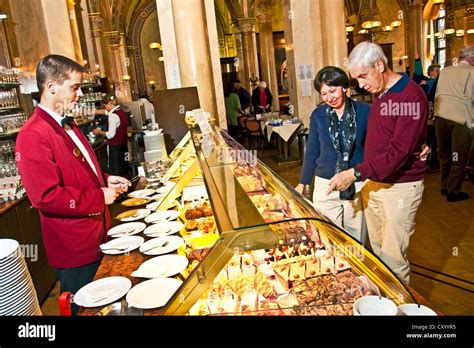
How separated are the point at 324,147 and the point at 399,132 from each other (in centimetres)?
84

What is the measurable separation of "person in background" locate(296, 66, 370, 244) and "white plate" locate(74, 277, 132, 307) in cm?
170

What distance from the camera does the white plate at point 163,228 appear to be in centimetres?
269

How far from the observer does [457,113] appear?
573 cm

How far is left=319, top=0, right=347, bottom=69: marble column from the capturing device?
824 cm

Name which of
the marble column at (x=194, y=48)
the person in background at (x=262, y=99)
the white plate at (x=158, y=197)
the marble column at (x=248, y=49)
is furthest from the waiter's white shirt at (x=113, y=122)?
the marble column at (x=248, y=49)

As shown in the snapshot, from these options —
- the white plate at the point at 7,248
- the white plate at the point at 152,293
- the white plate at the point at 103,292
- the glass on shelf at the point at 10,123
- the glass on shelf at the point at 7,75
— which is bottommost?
the white plate at the point at 103,292

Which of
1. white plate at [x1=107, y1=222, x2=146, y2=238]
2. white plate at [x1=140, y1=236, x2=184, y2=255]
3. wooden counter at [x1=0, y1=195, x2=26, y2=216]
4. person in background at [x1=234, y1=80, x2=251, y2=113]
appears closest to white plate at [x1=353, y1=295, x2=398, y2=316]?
white plate at [x1=140, y1=236, x2=184, y2=255]

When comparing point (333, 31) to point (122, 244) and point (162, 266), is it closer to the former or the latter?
point (122, 244)

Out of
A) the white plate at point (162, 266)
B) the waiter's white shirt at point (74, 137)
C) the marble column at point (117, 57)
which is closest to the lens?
the white plate at point (162, 266)

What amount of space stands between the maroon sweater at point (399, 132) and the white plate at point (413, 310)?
1.28m

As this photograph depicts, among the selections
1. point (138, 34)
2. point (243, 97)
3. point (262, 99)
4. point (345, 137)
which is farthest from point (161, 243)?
point (138, 34)

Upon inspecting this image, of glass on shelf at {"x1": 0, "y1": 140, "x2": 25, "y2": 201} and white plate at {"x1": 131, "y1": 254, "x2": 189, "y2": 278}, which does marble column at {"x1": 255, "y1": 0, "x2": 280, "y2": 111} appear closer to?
glass on shelf at {"x1": 0, "y1": 140, "x2": 25, "y2": 201}

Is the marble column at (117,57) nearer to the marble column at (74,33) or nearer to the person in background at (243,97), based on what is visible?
the person in background at (243,97)
